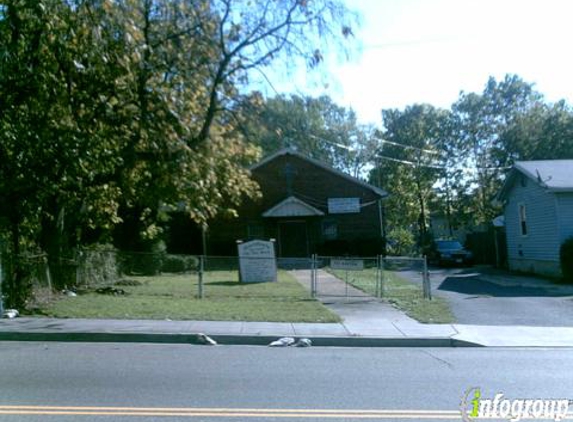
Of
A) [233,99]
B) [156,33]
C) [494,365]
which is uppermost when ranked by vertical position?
[156,33]

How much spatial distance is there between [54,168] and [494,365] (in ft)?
35.0

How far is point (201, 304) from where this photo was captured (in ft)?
49.6

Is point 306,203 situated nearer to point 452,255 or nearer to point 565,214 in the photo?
point 452,255

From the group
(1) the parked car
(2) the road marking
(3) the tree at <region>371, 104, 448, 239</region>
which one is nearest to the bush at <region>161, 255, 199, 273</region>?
(1) the parked car

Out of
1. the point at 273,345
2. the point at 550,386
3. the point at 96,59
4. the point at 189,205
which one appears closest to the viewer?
the point at 550,386

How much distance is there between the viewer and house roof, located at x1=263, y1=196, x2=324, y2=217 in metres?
34.1

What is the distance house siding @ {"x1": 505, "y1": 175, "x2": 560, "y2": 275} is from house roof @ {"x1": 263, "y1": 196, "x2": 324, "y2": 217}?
34.3ft

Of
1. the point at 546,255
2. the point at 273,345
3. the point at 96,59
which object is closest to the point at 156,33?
the point at 96,59

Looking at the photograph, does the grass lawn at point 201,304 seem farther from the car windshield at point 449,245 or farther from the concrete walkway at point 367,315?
the car windshield at point 449,245

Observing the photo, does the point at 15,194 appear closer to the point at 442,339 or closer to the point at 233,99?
the point at 233,99

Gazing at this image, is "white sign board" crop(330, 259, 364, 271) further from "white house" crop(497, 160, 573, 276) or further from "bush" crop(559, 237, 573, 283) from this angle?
"white house" crop(497, 160, 573, 276)

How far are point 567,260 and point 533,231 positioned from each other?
4281 mm

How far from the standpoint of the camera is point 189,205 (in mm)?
15508

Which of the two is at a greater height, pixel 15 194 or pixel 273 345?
pixel 15 194
